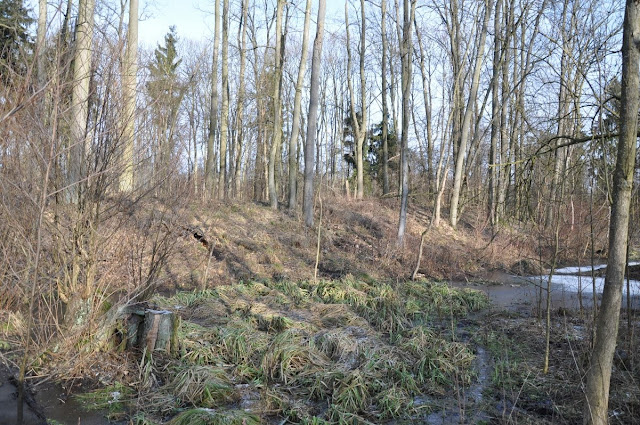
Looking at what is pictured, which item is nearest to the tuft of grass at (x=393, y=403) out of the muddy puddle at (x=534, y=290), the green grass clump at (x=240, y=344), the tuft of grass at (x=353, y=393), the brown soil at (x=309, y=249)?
the tuft of grass at (x=353, y=393)

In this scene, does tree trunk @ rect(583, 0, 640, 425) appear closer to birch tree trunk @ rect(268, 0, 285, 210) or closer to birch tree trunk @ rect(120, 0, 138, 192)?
birch tree trunk @ rect(120, 0, 138, 192)

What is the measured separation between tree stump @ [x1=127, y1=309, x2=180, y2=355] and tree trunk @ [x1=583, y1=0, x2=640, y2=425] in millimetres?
4509

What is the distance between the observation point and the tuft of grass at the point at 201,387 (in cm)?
511

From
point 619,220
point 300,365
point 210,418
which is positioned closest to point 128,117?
point 210,418

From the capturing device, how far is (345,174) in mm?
35969

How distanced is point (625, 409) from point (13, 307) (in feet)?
23.1

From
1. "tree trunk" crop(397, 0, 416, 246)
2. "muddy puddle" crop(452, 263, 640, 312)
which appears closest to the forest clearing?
"muddy puddle" crop(452, 263, 640, 312)

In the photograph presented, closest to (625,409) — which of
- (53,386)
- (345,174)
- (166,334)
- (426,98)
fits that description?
(166,334)

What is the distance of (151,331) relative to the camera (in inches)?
234

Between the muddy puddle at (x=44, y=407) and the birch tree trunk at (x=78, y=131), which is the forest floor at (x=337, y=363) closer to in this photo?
the muddy puddle at (x=44, y=407)

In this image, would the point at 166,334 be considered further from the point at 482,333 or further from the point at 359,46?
the point at 359,46

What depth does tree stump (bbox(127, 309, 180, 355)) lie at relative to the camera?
5.92 metres

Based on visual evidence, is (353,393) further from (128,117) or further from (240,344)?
(128,117)

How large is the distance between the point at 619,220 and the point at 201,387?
13.8ft
